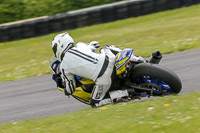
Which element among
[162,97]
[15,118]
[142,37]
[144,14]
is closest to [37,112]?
[15,118]

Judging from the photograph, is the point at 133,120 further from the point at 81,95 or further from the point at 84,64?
the point at 81,95

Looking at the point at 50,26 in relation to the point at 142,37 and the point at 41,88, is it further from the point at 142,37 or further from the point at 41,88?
the point at 41,88

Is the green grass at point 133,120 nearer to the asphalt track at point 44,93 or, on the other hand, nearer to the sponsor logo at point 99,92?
the sponsor logo at point 99,92

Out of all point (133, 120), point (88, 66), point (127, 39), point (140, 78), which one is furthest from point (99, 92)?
point (127, 39)

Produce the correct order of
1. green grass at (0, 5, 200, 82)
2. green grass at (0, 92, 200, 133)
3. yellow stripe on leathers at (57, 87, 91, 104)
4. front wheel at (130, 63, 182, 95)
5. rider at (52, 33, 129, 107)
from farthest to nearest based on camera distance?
green grass at (0, 5, 200, 82) < yellow stripe on leathers at (57, 87, 91, 104) < rider at (52, 33, 129, 107) < front wheel at (130, 63, 182, 95) < green grass at (0, 92, 200, 133)

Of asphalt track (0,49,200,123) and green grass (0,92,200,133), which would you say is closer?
green grass (0,92,200,133)

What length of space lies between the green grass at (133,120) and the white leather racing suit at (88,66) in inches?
18.2

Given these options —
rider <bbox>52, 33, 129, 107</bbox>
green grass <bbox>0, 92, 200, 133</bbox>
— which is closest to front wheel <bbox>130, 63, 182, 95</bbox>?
green grass <bbox>0, 92, 200, 133</bbox>

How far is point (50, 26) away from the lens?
1565 cm

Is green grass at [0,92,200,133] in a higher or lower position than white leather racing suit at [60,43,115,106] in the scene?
lower

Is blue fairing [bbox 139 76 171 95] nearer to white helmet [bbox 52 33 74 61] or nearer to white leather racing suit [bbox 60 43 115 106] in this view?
white leather racing suit [bbox 60 43 115 106]

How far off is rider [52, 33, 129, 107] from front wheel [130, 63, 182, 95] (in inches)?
14.8

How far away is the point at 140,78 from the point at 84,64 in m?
0.91

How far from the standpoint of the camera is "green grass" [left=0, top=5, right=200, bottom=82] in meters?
10.7
